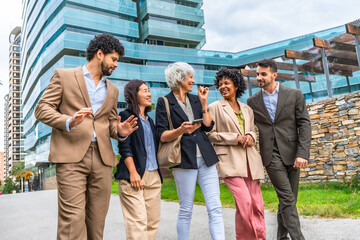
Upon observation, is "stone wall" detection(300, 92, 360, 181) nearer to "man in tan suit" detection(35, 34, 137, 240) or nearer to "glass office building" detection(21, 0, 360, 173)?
"man in tan suit" detection(35, 34, 137, 240)

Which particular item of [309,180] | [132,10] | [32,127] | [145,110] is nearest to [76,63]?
[132,10]

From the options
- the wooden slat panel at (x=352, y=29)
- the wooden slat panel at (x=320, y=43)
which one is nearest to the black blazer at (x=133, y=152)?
the wooden slat panel at (x=352, y=29)

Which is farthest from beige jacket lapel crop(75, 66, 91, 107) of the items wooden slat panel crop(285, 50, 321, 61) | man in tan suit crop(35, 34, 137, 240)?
wooden slat panel crop(285, 50, 321, 61)

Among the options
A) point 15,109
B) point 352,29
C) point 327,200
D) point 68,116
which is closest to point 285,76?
point 352,29

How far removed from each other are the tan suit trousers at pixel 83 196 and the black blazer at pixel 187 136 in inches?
33.8

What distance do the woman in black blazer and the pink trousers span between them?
34.0 inches

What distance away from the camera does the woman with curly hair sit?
3545 millimetres

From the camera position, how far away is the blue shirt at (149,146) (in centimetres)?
345

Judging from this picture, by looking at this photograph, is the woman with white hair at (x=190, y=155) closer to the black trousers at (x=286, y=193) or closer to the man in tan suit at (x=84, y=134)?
the man in tan suit at (x=84, y=134)

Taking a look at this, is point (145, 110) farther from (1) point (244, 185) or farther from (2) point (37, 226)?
(2) point (37, 226)

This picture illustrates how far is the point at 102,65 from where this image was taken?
2.95 meters

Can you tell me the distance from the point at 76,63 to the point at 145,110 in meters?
46.3

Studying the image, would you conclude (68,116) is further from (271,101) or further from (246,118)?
(271,101)

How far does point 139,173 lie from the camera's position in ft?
10.8
